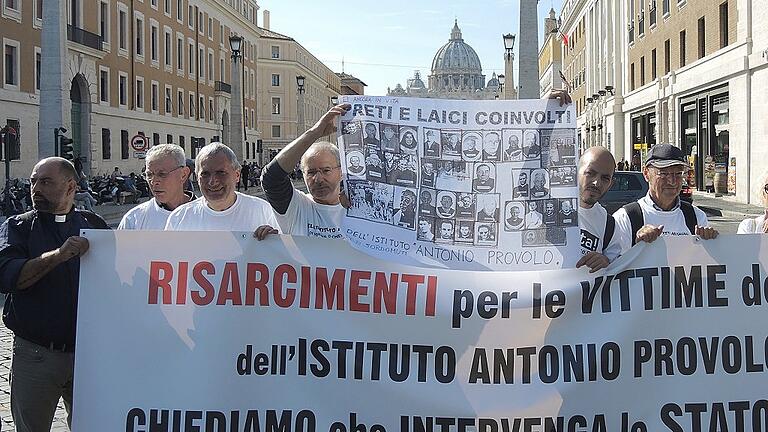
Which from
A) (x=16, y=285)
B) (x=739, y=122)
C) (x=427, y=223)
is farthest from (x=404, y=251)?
(x=739, y=122)

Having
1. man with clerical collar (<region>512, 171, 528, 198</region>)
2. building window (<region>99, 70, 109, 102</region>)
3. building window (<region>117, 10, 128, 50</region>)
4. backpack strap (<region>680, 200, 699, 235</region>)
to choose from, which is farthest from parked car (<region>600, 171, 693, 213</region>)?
building window (<region>117, 10, 128, 50</region>)

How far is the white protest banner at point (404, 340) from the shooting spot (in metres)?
3.88

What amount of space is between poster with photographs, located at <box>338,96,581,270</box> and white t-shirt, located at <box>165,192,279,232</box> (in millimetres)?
589

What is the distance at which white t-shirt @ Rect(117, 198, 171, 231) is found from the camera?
469 cm

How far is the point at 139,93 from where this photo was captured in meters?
49.6

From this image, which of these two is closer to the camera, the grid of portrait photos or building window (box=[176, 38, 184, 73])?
the grid of portrait photos

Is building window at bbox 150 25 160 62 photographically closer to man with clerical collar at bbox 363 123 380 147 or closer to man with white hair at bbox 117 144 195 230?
man with white hair at bbox 117 144 195 230

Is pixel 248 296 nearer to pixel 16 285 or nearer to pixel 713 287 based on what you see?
pixel 16 285

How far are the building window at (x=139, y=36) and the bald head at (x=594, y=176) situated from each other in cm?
4858

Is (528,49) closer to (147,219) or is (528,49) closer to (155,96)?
(147,219)

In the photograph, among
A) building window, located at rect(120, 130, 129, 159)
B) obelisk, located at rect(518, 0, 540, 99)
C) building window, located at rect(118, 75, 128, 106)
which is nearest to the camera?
obelisk, located at rect(518, 0, 540, 99)

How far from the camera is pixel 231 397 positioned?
3.93 meters

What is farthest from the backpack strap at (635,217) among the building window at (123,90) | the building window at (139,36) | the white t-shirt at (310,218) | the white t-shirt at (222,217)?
the building window at (139,36)

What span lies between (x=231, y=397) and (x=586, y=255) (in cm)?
189
